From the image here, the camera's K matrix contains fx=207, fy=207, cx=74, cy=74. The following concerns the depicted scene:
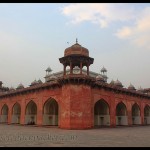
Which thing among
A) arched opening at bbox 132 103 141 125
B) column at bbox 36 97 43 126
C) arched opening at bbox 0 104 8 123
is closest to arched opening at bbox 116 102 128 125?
arched opening at bbox 132 103 141 125

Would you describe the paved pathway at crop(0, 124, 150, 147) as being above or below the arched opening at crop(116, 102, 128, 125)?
below

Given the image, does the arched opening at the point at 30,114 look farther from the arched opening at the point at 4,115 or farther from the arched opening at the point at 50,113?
the arched opening at the point at 4,115

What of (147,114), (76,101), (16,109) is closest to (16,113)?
(16,109)

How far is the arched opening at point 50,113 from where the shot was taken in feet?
82.6

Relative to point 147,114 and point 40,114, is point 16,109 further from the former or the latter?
point 147,114

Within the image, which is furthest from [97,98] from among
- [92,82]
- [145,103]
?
[145,103]

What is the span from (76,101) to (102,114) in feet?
22.9

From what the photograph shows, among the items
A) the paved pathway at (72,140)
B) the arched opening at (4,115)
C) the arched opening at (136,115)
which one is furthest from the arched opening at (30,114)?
the arched opening at (136,115)

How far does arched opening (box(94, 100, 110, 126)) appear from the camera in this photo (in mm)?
25141

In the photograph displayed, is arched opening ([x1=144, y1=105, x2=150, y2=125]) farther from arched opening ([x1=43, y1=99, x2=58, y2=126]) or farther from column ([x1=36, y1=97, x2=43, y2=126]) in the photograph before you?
column ([x1=36, y1=97, x2=43, y2=126])

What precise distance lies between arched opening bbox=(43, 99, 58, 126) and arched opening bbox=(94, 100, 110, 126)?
17.2 ft

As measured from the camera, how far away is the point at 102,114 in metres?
26.0

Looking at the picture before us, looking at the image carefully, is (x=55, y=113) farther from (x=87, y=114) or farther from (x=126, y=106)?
(x=126, y=106)

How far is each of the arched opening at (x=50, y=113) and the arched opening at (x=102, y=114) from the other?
524 centimetres
